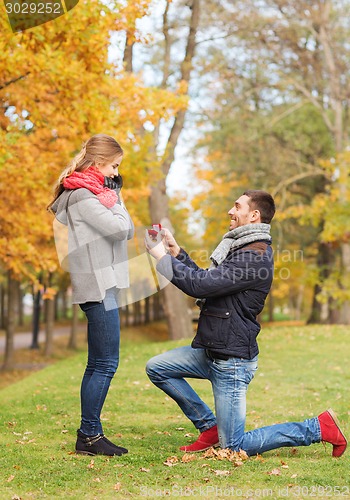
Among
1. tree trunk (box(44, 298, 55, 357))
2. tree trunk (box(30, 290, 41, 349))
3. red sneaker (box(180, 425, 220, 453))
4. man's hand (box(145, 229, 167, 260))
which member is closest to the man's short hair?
A: man's hand (box(145, 229, 167, 260))

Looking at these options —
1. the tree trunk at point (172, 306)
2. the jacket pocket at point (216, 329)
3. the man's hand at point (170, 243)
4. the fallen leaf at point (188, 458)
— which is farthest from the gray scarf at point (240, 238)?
the tree trunk at point (172, 306)

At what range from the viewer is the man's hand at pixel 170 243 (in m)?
4.70

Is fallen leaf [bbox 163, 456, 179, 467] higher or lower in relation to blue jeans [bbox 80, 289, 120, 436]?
lower

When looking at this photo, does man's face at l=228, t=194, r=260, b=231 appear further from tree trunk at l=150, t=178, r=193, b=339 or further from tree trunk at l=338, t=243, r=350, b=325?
tree trunk at l=338, t=243, r=350, b=325

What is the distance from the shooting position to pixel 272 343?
14.6m

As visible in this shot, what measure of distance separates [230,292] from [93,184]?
123cm

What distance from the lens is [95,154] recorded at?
15.5ft

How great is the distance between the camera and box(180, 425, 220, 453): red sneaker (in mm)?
5055

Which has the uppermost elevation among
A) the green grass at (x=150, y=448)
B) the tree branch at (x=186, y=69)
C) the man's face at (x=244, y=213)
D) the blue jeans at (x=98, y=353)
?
the tree branch at (x=186, y=69)
